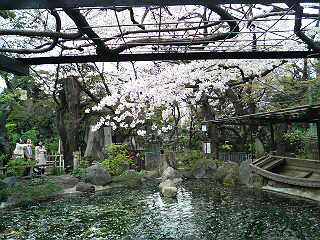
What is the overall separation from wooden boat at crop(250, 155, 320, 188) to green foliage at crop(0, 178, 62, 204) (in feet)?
25.3

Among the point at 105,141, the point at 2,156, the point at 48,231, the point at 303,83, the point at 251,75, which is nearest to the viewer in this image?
the point at 48,231

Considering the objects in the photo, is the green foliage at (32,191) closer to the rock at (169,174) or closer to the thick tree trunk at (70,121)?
the thick tree trunk at (70,121)

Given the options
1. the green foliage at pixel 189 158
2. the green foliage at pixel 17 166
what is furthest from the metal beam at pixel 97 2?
the green foliage at pixel 189 158

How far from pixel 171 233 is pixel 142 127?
638 inches

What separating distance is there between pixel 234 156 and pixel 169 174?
158 inches

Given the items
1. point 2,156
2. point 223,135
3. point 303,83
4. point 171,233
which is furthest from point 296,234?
point 223,135

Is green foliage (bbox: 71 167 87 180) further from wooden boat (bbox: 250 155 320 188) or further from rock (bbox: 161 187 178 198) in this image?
wooden boat (bbox: 250 155 320 188)

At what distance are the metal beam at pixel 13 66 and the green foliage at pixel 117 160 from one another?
1199 cm

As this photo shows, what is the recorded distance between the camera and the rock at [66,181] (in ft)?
54.2

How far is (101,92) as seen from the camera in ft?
80.2

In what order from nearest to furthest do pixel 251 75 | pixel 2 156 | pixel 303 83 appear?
pixel 2 156
pixel 303 83
pixel 251 75

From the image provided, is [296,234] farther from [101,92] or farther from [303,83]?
[101,92]

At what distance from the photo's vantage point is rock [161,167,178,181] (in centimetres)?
1914

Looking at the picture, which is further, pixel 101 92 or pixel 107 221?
pixel 101 92
